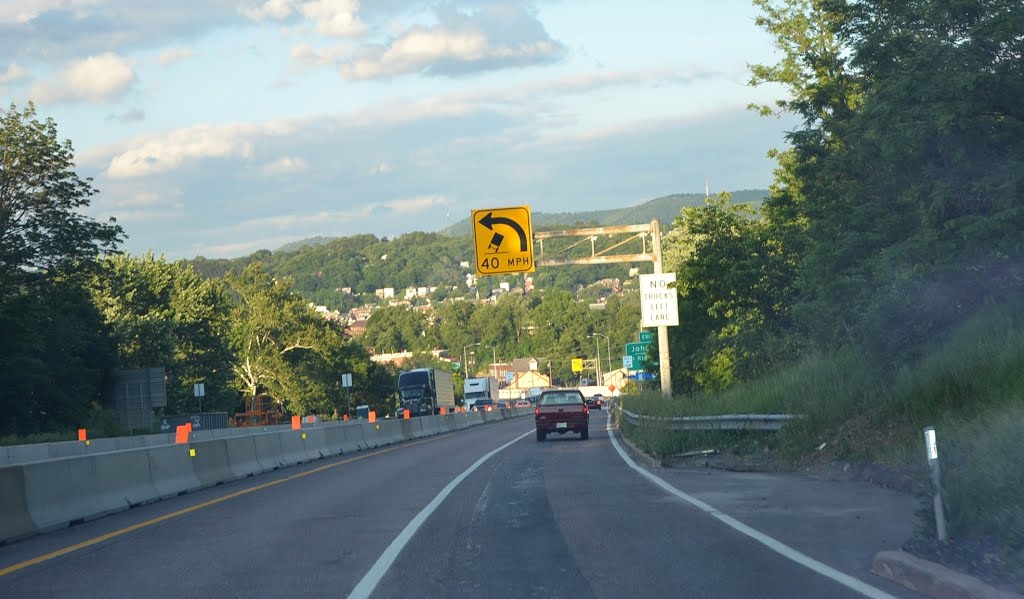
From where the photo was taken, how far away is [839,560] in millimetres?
9539

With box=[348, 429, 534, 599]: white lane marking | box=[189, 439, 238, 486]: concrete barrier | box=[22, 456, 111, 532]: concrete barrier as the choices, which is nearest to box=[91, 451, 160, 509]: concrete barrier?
box=[22, 456, 111, 532]: concrete barrier

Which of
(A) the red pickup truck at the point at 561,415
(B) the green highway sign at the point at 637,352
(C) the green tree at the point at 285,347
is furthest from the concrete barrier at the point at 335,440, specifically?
(C) the green tree at the point at 285,347

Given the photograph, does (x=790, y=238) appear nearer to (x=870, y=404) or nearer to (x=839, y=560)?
(x=870, y=404)

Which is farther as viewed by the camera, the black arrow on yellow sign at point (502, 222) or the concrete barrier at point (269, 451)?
the black arrow on yellow sign at point (502, 222)

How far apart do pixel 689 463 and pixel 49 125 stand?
41233mm

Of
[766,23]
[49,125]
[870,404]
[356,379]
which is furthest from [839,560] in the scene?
[356,379]

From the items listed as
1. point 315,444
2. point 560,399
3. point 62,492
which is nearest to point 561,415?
point 560,399

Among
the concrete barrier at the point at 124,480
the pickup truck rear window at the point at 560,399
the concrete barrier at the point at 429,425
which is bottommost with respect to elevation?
the concrete barrier at the point at 429,425

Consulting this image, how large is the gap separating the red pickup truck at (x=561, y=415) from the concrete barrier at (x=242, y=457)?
13218 millimetres

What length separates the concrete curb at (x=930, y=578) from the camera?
23.7ft

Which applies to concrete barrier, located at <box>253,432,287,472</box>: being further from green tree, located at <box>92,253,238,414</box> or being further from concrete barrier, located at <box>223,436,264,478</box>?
green tree, located at <box>92,253,238,414</box>

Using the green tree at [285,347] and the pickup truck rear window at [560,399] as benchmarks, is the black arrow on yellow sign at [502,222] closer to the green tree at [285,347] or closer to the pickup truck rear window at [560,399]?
the pickup truck rear window at [560,399]

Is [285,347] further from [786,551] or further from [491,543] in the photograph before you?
[786,551]

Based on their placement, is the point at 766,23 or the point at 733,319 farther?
the point at 766,23
